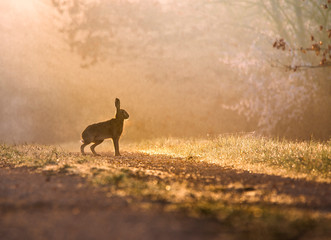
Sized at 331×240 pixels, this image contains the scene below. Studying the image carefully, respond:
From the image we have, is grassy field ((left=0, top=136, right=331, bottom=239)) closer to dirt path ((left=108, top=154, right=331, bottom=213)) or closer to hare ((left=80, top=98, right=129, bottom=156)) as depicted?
dirt path ((left=108, top=154, right=331, bottom=213))

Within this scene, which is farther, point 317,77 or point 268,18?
point 268,18

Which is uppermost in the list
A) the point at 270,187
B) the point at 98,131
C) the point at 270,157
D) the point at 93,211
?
the point at 93,211

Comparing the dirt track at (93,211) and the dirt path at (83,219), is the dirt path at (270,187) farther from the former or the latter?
the dirt path at (83,219)

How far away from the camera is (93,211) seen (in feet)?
14.8

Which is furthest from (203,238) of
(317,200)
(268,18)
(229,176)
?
(268,18)

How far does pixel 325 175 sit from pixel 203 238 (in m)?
5.65

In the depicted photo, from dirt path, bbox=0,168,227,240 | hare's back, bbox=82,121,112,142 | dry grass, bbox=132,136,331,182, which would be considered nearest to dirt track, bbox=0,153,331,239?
dirt path, bbox=0,168,227,240

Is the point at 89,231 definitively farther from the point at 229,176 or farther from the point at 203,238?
the point at 229,176

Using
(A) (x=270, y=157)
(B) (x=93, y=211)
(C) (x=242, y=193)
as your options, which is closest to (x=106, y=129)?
(A) (x=270, y=157)

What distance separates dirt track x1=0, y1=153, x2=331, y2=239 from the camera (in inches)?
145

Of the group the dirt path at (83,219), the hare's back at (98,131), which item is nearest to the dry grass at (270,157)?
the hare's back at (98,131)

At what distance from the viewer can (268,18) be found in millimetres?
19922

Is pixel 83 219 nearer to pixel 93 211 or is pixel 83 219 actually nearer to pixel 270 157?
pixel 93 211

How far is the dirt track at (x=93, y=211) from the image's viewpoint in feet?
12.1
